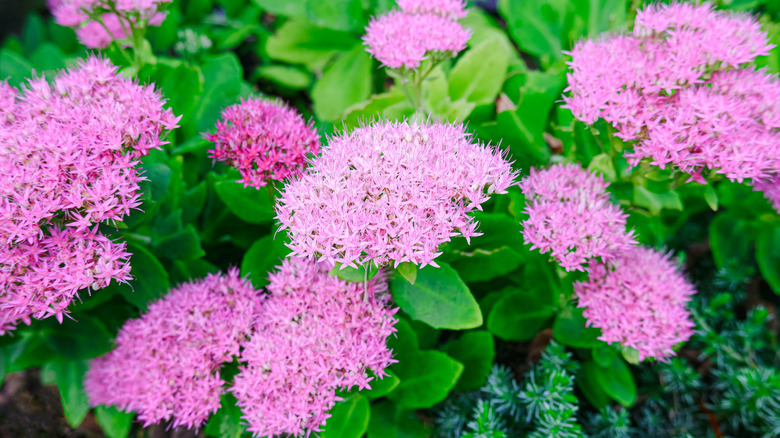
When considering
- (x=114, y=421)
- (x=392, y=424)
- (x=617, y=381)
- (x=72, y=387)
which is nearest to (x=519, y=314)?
(x=617, y=381)

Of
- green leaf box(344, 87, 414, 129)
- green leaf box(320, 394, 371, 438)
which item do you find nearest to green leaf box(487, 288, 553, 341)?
green leaf box(320, 394, 371, 438)

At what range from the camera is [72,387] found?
1478 millimetres

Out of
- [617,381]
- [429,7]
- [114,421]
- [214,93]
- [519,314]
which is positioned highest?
[429,7]

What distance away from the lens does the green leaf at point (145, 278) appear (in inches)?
49.3

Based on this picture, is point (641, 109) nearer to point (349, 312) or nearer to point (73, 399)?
point (349, 312)

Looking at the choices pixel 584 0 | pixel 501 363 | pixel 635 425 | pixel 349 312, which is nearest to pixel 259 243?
pixel 349 312

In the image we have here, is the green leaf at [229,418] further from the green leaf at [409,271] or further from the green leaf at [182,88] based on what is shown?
the green leaf at [182,88]

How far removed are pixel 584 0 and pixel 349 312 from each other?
1.42 meters

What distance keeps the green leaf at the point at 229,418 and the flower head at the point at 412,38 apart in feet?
2.92

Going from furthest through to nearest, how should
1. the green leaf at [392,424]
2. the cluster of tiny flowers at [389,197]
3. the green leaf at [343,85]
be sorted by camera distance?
the green leaf at [343,85], the green leaf at [392,424], the cluster of tiny flowers at [389,197]

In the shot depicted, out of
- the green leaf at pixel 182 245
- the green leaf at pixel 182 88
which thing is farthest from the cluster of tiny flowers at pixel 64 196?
the green leaf at pixel 182 88

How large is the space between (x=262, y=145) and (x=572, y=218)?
2.29 ft

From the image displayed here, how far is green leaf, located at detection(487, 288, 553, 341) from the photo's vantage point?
4.46 ft

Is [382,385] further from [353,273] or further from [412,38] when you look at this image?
[412,38]
